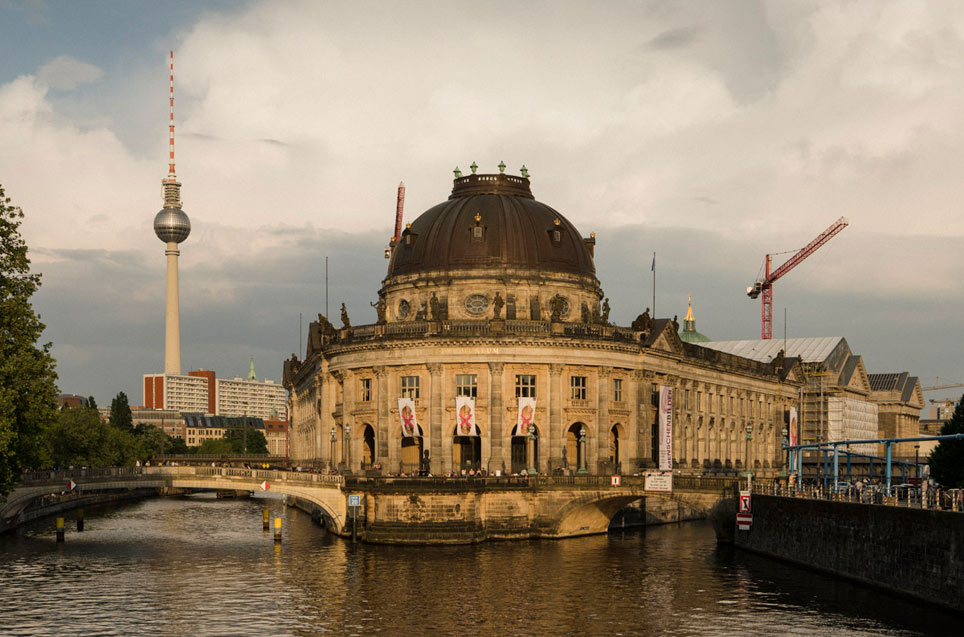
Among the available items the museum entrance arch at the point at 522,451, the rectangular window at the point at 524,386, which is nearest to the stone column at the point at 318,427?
the museum entrance arch at the point at 522,451

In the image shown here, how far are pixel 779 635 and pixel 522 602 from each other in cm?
1450

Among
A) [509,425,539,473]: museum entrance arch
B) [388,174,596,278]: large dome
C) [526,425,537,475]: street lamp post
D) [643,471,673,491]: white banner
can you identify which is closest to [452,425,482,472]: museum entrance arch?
[509,425,539,473]: museum entrance arch

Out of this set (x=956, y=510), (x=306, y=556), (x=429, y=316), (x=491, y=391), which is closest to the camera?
(x=956, y=510)

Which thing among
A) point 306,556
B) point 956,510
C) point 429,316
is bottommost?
point 306,556

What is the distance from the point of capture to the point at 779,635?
181 feet

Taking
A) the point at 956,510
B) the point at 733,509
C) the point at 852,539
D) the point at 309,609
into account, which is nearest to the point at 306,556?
the point at 309,609

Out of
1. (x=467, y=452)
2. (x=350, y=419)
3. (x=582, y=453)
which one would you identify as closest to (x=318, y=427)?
(x=350, y=419)

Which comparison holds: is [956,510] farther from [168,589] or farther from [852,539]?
[168,589]

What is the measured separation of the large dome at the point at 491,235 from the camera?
113 m

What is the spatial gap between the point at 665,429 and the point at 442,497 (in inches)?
1027

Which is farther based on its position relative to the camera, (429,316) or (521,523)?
(429,316)

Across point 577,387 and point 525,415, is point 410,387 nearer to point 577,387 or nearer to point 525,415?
point 525,415

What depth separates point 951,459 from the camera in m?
100

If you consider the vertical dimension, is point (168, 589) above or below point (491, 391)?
below
